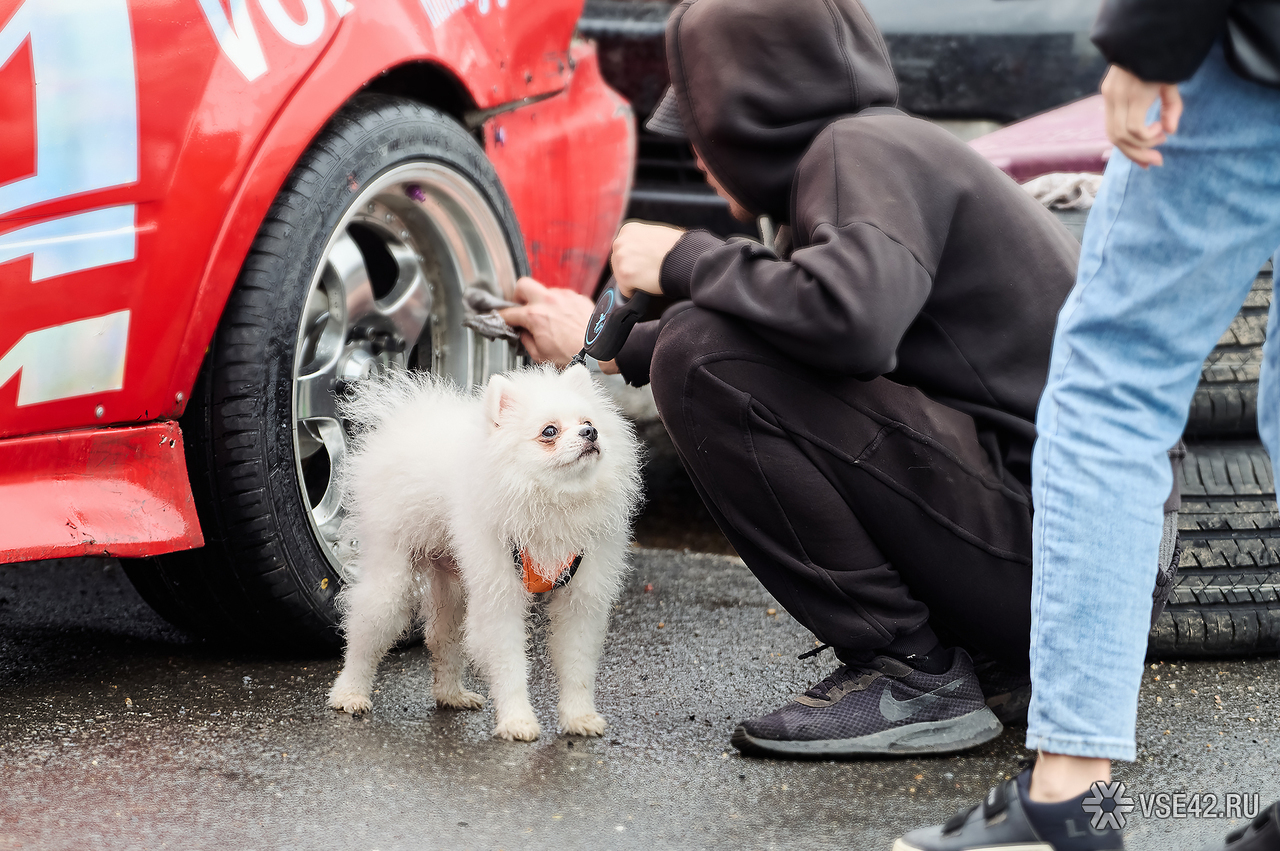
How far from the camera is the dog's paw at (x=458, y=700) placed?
239 cm

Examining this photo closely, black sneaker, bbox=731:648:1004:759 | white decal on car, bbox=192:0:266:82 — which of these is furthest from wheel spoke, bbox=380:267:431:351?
black sneaker, bbox=731:648:1004:759

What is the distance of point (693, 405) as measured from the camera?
6.98ft

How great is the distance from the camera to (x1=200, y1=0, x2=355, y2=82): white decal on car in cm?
214

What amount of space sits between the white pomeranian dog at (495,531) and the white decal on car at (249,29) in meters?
0.67

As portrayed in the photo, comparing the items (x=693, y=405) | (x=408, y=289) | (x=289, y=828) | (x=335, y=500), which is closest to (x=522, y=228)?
(x=408, y=289)

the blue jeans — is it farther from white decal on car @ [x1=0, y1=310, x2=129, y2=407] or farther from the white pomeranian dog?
white decal on car @ [x1=0, y1=310, x2=129, y2=407]

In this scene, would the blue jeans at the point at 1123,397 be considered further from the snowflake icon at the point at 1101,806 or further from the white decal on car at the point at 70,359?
the white decal on car at the point at 70,359

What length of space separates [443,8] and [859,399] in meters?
1.35

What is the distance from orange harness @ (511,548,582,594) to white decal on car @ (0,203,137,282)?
843 millimetres

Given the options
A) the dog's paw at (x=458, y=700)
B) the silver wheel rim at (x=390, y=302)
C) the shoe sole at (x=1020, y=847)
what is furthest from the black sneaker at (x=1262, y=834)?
the silver wheel rim at (x=390, y=302)

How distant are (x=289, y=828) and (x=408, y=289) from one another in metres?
1.37

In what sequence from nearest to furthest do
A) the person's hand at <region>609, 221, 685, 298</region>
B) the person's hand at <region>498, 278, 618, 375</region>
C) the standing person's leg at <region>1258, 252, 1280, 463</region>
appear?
the standing person's leg at <region>1258, 252, 1280, 463</region> < the person's hand at <region>609, 221, 685, 298</region> < the person's hand at <region>498, 278, 618, 375</region>

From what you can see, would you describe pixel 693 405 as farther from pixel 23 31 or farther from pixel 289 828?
pixel 23 31

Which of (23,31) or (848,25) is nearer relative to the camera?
(23,31)
